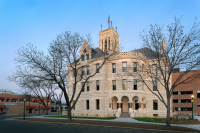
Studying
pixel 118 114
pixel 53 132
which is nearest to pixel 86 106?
pixel 118 114

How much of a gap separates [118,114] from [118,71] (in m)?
8.15

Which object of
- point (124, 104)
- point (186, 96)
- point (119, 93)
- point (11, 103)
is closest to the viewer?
point (119, 93)

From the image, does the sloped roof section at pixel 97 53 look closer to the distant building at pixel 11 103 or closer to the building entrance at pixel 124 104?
the building entrance at pixel 124 104

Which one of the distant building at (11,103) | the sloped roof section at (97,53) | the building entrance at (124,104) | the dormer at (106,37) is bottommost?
the distant building at (11,103)

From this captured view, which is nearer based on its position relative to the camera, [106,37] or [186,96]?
[106,37]

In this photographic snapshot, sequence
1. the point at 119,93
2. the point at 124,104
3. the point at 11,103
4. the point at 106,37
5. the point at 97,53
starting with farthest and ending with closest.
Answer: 1. the point at 11,103
2. the point at 106,37
3. the point at 97,53
4. the point at 124,104
5. the point at 119,93

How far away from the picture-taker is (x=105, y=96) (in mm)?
32531

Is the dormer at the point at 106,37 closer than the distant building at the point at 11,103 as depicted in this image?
Yes

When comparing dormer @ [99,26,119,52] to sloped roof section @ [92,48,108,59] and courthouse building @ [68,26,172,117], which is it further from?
courthouse building @ [68,26,172,117]

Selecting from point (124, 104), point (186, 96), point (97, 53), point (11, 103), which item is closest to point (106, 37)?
point (97, 53)

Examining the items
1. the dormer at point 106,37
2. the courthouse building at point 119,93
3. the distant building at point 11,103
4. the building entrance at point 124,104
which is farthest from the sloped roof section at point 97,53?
the distant building at point 11,103

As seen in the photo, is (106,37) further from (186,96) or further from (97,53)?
Result: (186,96)

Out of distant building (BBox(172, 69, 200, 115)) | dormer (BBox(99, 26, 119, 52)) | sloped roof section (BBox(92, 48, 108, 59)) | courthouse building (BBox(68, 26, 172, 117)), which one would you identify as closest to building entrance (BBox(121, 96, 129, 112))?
courthouse building (BBox(68, 26, 172, 117))

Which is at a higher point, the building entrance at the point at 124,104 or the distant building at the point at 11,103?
the building entrance at the point at 124,104
